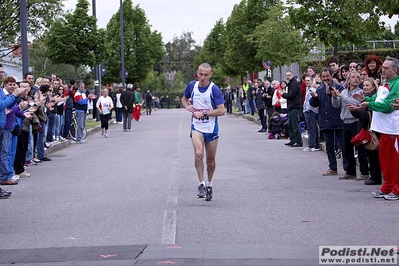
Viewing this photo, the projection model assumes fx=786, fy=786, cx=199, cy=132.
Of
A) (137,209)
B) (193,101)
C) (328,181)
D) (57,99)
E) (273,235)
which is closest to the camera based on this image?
(273,235)

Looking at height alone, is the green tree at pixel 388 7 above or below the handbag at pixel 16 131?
above

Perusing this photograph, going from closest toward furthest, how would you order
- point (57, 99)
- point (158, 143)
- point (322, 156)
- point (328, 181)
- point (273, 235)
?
1. point (273, 235)
2. point (328, 181)
3. point (322, 156)
4. point (57, 99)
5. point (158, 143)

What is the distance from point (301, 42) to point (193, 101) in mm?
26695

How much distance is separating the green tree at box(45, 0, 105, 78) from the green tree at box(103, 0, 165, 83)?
95.6 ft

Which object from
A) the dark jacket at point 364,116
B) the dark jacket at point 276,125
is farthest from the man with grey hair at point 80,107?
the dark jacket at point 364,116

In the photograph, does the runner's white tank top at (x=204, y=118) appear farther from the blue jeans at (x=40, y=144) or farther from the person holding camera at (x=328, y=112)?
the blue jeans at (x=40, y=144)

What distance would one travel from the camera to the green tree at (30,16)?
36.4 m

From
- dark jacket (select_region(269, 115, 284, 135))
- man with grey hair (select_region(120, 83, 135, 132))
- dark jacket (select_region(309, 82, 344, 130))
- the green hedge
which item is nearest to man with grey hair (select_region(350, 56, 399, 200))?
dark jacket (select_region(309, 82, 344, 130))

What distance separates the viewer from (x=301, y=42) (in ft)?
125

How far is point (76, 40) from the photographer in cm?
3622

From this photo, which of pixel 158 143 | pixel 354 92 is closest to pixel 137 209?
pixel 354 92

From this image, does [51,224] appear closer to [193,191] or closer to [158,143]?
[193,191]

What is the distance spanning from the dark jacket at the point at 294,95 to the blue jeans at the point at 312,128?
1407 mm

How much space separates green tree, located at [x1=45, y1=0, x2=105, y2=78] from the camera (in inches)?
1432
